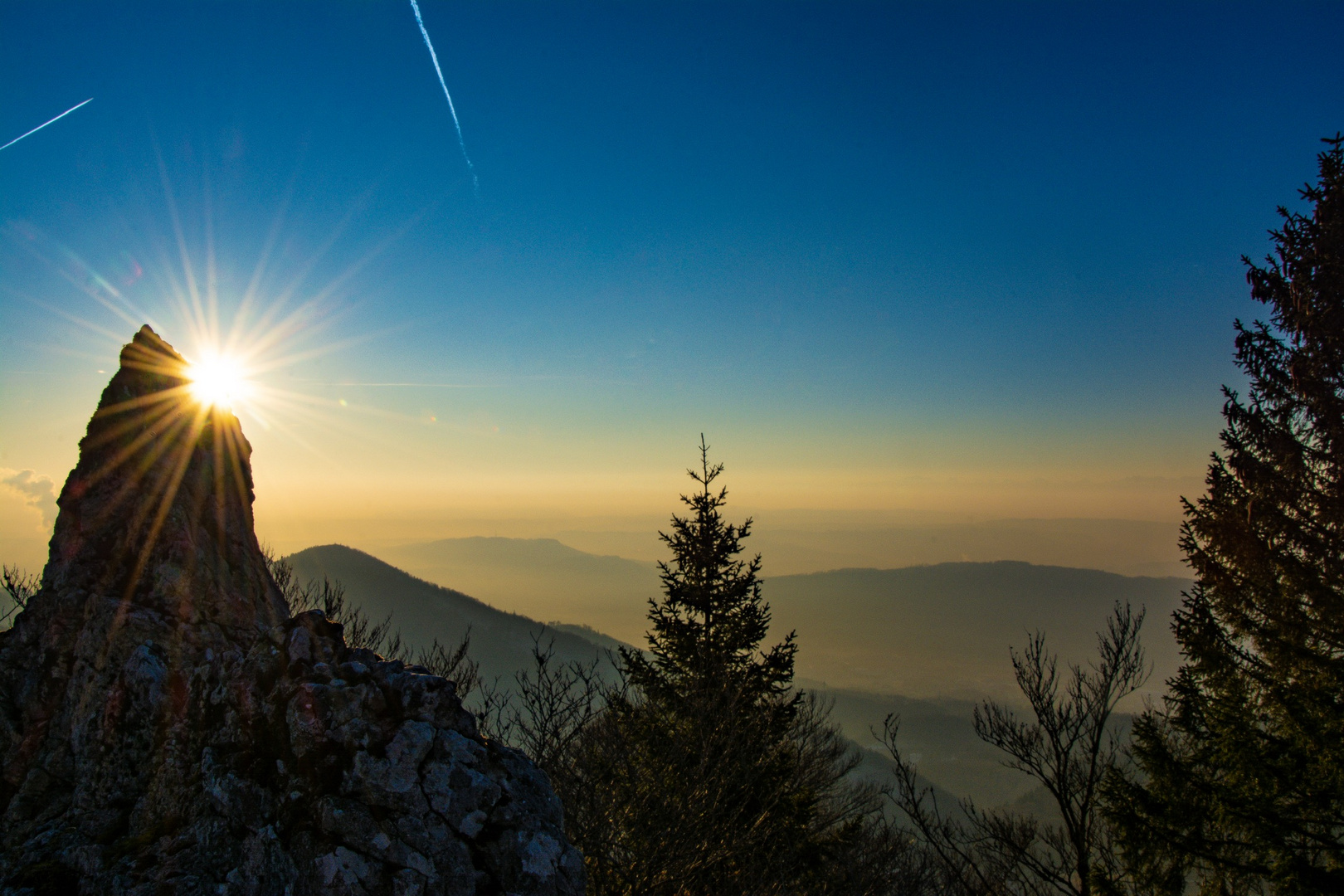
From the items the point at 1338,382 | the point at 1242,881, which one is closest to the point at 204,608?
the point at 1242,881

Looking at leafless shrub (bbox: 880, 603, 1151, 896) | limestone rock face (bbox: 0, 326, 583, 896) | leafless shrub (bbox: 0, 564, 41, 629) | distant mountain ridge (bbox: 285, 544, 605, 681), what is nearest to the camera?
limestone rock face (bbox: 0, 326, 583, 896)

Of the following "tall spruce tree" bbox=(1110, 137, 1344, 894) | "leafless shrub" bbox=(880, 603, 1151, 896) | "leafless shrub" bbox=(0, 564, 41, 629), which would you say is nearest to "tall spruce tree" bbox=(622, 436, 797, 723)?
"leafless shrub" bbox=(880, 603, 1151, 896)

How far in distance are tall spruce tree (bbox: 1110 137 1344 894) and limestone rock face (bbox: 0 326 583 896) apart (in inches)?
462

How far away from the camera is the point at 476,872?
19.3ft

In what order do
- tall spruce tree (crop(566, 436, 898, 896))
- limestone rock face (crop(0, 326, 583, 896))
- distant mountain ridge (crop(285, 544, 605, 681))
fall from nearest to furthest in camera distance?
limestone rock face (crop(0, 326, 583, 896)), tall spruce tree (crop(566, 436, 898, 896)), distant mountain ridge (crop(285, 544, 605, 681))

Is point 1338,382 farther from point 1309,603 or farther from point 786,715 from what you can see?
point 786,715

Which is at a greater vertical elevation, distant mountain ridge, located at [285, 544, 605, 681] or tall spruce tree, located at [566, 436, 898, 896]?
tall spruce tree, located at [566, 436, 898, 896]

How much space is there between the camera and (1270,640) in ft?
34.7

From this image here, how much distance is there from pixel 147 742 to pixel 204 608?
3.46m

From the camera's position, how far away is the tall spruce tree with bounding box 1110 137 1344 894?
989 cm

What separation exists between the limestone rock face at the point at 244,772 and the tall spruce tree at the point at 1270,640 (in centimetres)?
1173

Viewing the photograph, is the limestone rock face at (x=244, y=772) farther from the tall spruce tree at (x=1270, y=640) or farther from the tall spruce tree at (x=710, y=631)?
the tall spruce tree at (x=1270, y=640)

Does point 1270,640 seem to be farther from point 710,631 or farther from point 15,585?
point 15,585

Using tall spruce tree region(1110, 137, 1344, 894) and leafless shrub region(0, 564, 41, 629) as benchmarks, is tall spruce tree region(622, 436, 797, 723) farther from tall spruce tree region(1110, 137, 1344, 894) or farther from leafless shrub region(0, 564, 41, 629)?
leafless shrub region(0, 564, 41, 629)
